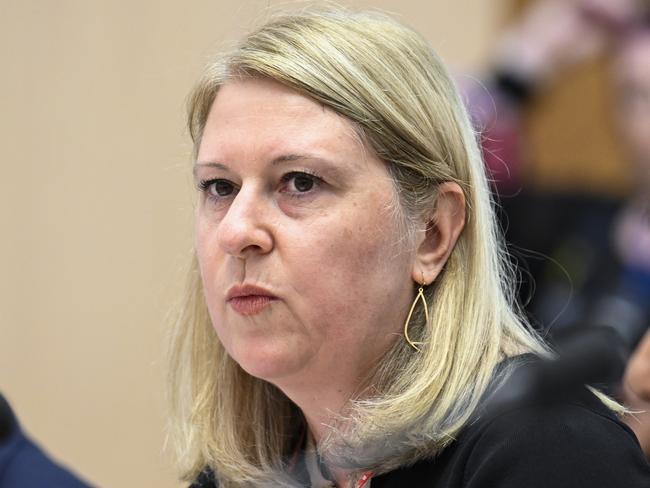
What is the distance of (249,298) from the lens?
5.63 feet

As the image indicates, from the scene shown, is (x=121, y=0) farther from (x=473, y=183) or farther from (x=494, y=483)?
(x=494, y=483)

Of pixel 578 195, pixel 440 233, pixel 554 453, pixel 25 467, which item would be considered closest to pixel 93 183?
pixel 578 195

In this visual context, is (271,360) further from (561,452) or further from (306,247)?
(561,452)

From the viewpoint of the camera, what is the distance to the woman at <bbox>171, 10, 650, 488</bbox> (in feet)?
5.52

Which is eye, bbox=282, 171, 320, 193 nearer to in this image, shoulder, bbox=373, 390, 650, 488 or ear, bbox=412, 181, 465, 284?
ear, bbox=412, 181, 465, 284

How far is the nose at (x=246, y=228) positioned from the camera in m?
1.69

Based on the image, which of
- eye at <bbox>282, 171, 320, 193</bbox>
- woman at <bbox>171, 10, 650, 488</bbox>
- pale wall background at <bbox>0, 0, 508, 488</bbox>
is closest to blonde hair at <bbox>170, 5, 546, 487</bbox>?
woman at <bbox>171, 10, 650, 488</bbox>

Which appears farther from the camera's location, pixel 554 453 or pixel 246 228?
pixel 246 228

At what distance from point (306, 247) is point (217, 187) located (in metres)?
0.23

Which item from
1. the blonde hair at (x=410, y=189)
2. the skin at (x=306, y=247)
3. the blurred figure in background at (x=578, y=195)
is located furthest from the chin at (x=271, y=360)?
the blurred figure in background at (x=578, y=195)

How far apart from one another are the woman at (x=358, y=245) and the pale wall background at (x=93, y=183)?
2.55 meters

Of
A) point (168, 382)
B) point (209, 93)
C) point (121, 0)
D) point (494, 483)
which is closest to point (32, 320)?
point (121, 0)

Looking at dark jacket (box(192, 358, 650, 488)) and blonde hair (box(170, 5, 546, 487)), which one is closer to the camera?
dark jacket (box(192, 358, 650, 488))

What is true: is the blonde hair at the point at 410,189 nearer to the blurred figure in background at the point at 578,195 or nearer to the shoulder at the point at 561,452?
the shoulder at the point at 561,452
